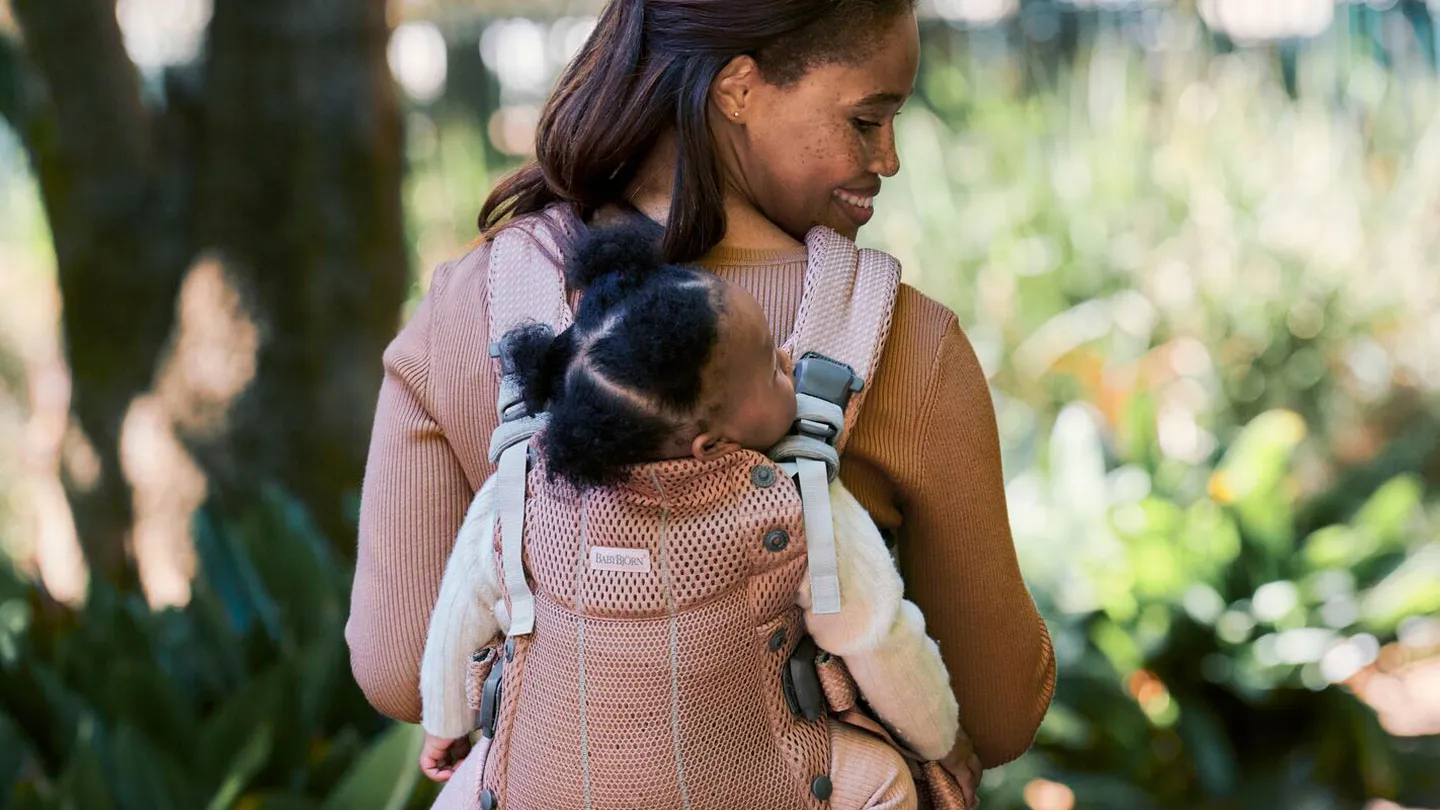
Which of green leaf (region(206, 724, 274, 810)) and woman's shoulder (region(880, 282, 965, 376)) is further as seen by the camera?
green leaf (region(206, 724, 274, 810))

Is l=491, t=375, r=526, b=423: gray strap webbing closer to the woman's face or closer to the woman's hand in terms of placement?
the woman's face

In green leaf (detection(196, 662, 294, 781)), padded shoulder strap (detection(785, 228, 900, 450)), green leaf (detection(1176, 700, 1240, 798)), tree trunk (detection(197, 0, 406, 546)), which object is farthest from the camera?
tree trunk (detection(197, 0, 406, 546))

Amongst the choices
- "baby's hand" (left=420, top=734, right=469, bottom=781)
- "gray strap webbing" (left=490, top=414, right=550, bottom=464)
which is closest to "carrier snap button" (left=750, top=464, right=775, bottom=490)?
"gray strap webbing" (left=490, top=414, right=550, bottom=464)

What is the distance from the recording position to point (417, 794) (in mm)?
2945

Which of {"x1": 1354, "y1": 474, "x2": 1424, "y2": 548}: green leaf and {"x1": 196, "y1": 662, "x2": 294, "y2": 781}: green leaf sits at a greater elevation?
{"x1": 196, "y1": 662, "x2": 294, "y2": 781}: green leaf

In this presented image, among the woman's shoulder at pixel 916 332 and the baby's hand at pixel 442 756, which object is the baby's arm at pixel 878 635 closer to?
the woman's shoulder at pixel 916 332

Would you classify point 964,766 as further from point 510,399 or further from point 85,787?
point 85,787

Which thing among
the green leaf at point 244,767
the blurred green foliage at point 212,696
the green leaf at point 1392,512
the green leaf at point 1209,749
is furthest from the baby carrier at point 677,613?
the green leaf at point 1392,512

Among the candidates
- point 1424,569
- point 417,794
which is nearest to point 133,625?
point 417,794

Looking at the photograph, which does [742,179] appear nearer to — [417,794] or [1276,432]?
[417,794]

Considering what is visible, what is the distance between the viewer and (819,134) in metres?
1.63

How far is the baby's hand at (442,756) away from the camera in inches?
69.4

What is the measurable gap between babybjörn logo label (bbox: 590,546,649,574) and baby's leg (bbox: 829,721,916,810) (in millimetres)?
303

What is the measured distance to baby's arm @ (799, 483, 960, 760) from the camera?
57.5 inches
